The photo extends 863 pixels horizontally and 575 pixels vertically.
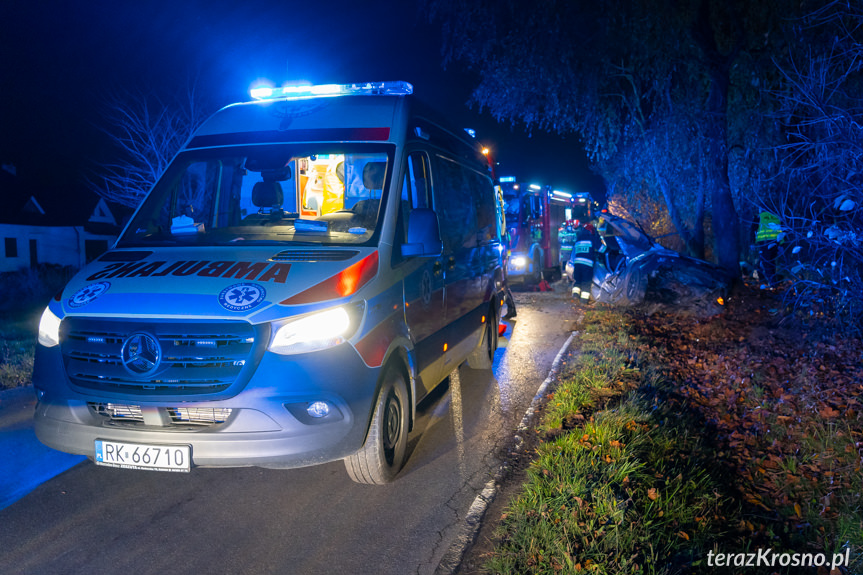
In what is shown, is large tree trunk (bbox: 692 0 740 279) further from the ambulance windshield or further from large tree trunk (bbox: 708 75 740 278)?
the ambulance windshield

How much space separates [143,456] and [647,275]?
9.58 m

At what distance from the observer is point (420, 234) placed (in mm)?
4418

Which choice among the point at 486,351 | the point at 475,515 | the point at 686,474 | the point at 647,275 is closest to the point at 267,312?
the point at 475,515

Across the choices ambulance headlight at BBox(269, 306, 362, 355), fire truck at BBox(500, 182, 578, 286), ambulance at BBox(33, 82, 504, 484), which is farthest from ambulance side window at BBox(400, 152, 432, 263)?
fire truck at BBox(500, 182, 578, 286)

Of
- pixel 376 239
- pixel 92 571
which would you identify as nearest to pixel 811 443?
pixel 376 239

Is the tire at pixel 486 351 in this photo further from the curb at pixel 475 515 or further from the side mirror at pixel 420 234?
the side mirror at pixel 420 234

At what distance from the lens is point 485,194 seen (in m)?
8.11

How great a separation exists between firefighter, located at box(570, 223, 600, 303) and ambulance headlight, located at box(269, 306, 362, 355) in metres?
11.0

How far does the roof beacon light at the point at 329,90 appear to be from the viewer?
532cm

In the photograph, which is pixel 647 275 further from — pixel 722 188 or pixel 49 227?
pixel 49 227

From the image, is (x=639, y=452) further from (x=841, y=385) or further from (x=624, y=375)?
(x=841, y=385)

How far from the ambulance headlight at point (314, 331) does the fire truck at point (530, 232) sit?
1257 cm

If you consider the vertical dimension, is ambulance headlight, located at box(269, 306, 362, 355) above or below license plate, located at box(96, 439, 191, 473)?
above

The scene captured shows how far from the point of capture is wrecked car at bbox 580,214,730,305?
10.7 metres
